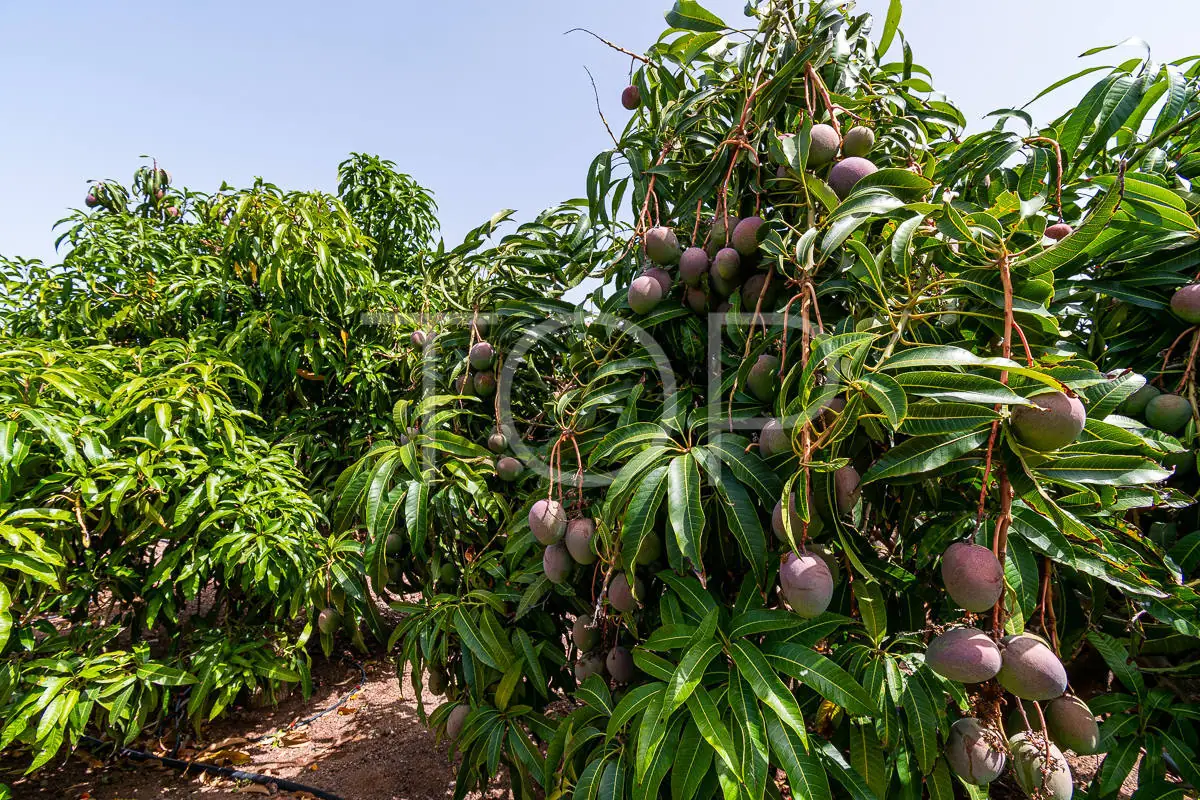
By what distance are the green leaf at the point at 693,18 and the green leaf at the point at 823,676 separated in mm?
1191

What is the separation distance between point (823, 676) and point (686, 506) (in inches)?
12.6

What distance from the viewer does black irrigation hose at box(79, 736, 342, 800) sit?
218 centimetres

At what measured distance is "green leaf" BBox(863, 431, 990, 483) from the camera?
72cm

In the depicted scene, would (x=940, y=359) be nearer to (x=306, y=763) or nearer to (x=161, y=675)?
(x=161, y=675)

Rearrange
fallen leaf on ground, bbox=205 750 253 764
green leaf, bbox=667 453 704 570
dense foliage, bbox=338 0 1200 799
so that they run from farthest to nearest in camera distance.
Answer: fallen leaf on ground, bbox=205 750 253 764, green leaf, bbox=667 453 704 570, dense foliage, bbox=338 0 1200 799

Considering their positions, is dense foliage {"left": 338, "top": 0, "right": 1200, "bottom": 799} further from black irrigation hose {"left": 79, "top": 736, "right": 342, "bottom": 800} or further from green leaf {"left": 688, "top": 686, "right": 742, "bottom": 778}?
black irrigation hose {"left": 79, "top": 736, "right": 342, "bottom": 800}

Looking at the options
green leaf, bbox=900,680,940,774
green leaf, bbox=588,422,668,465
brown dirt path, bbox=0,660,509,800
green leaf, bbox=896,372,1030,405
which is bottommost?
brown dirt path, bbox=0,660,509,800

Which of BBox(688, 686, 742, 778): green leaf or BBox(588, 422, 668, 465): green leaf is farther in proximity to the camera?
BBox(588, 422, 668, 465): green leaf

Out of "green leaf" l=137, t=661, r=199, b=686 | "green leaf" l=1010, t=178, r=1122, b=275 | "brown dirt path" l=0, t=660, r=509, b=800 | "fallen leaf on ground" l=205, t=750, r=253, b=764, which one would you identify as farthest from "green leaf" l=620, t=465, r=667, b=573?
"fallen leaf on ground" l=205, t=750, r=253, b=764

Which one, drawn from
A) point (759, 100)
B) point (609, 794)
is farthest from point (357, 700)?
point (759, 100)

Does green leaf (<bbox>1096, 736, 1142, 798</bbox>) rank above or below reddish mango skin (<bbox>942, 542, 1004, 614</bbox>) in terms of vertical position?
below

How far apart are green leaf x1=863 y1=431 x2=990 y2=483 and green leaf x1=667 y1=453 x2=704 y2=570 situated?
25 cm

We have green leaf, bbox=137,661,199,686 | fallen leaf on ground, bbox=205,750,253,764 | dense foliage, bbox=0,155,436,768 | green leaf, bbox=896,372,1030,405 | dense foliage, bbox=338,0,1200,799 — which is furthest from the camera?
fallen leaf on ground, bbox=205,750,253,764

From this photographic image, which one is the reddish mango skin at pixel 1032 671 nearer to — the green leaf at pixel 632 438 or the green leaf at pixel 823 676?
the green leaf at pixel 823 676
